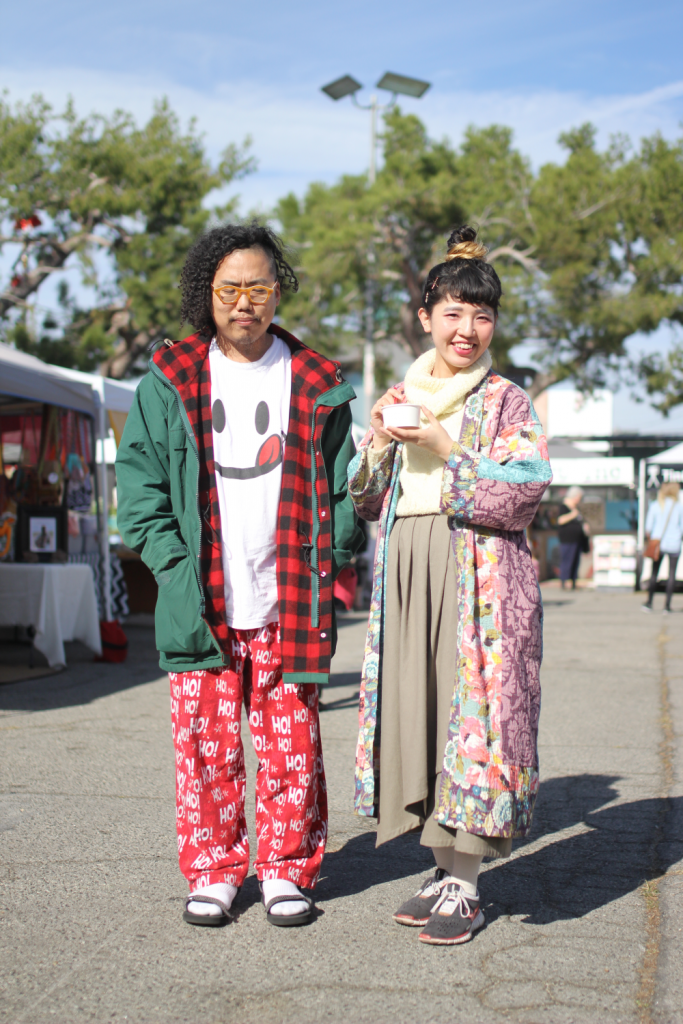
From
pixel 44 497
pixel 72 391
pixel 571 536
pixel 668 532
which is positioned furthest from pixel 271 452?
pixel 571 536

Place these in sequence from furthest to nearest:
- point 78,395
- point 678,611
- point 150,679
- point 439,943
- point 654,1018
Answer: point 678,611
point 78,395
point 150,679
point 439,943
point 654,1018

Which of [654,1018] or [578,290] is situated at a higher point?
[578,290]

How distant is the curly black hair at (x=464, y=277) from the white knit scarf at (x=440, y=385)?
0.52ft

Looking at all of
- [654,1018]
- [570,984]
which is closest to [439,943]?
[570,984]

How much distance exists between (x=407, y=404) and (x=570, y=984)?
1.52 meters

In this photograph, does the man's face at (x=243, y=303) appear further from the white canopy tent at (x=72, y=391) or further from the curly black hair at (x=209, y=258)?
the white canopy tent at (x=72, y=391)

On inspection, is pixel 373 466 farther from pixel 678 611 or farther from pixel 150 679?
pixel 678 611

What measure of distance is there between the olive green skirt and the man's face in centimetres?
76

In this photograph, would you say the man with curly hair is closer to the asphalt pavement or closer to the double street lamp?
the asphalt pavement

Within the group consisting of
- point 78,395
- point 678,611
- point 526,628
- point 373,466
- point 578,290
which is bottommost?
point 678,611

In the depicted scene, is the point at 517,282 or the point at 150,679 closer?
the point at 150,679

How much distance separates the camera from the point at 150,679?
757 cm

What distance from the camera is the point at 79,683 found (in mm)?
7324

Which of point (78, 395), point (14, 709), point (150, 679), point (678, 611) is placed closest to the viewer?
point (14, 709)
